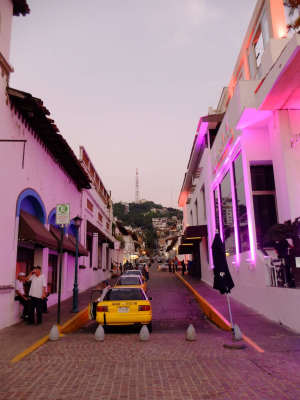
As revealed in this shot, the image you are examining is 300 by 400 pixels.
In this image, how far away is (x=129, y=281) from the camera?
18.2m

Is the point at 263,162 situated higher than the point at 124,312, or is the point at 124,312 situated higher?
the point at 263,162

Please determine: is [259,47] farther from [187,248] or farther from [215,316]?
[187,248]

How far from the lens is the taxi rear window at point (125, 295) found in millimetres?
10891

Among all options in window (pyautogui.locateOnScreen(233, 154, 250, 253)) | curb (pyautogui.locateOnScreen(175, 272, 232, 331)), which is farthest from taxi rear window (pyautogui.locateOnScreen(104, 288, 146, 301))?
window (pyautogui.locateOnScreen(233, 154, 250, 253))

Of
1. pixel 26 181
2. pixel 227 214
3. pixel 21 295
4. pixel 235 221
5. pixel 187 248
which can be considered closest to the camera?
pixel 21 295

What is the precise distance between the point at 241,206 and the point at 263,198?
4.66 ft

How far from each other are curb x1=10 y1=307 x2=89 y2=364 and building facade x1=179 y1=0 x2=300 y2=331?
6790 millimetres

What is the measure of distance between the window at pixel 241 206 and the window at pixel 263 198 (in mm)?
667

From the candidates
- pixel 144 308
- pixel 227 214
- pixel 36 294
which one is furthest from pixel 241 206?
pixel 36 294

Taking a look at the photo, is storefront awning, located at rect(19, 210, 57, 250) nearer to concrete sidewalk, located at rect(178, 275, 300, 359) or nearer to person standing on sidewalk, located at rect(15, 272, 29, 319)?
person standing on sidewalk, located at rect(15, 272, 29, 319)

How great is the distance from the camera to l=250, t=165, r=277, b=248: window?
1475cm

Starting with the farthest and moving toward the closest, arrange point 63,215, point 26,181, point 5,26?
point 26,181 < point 5,26 < point 63,215

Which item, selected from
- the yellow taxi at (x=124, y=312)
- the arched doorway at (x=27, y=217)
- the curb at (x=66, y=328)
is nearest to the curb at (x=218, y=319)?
the yellow taxi at (x=124, y=312)

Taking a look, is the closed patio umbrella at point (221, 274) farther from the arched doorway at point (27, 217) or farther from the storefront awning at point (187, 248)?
the storefront awning at point (187, 248)
